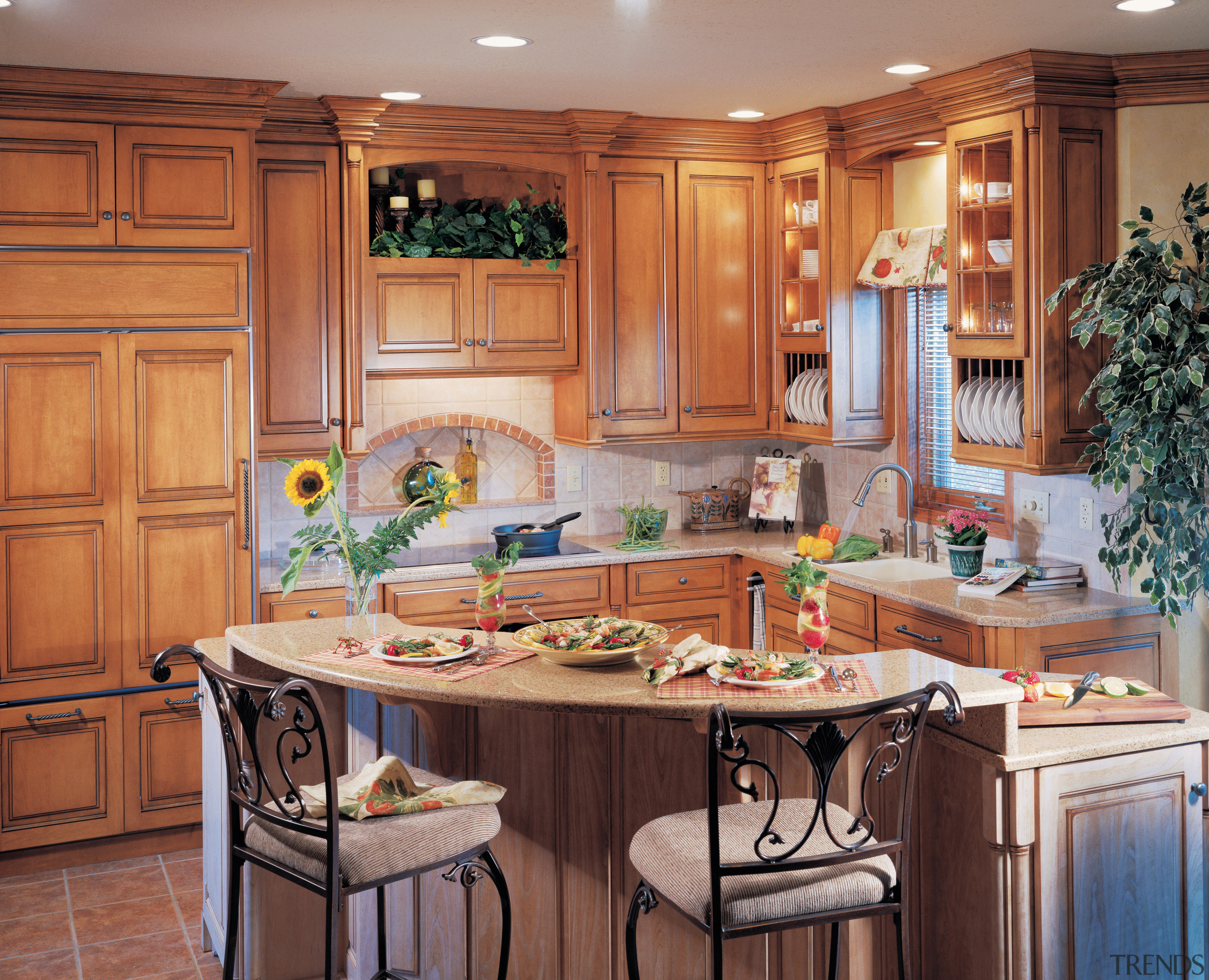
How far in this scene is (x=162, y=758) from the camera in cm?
411

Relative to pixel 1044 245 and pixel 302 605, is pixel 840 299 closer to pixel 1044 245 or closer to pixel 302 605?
pixel 1044 245

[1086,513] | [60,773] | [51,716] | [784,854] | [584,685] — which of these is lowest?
[60,773]

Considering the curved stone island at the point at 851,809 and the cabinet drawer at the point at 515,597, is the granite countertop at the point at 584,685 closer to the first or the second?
the curved stone island at the point at 851,809

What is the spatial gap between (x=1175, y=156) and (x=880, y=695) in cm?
239

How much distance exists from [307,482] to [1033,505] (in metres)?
2.62

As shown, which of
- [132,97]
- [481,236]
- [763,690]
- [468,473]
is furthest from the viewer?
[468,473]

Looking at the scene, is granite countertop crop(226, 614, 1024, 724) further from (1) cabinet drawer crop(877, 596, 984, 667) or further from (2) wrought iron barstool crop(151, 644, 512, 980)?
(1) cabinet drawer crop(877, 596, 984, 667)

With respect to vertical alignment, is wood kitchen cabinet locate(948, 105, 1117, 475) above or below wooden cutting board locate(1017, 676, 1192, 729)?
above

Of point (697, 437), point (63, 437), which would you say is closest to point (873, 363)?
point (697, 437)

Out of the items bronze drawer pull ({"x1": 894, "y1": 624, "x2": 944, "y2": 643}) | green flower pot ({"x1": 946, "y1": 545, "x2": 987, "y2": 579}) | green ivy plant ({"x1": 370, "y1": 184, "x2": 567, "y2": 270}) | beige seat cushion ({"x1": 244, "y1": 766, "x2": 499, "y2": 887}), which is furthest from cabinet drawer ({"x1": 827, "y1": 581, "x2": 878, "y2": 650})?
beige seat cushion ({"x1": 244, "y1": 766, "x2": 499, "y2": 887})

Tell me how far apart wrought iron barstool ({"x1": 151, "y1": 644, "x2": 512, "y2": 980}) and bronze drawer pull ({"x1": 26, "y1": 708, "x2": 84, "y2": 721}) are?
174 cm

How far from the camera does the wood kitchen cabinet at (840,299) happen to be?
468 cm

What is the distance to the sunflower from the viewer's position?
300cm

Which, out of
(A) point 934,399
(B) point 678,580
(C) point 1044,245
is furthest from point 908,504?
(C) point 1044,245
